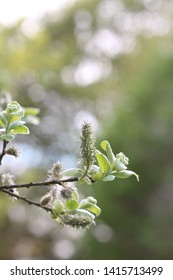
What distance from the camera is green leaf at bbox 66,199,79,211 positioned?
24.5 inches

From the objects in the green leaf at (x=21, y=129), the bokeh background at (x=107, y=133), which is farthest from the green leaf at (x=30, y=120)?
the bokeh background at (x=107, y=133)

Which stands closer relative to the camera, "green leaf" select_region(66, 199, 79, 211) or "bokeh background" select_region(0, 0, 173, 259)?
"green leaf" select_region(66, 199, 79, 211)

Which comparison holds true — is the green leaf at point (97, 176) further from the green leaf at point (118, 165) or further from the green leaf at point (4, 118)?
the green leaf at point (4, 118)

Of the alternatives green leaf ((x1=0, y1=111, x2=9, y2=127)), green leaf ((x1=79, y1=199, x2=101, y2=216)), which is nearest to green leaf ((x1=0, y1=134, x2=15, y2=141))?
green leaf ((x1=0, y1=111, x2=9, y2=127))

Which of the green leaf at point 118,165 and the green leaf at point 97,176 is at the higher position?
the green leaf at point 118,165

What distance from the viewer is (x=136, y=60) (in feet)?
22.8

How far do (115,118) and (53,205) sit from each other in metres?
4.17

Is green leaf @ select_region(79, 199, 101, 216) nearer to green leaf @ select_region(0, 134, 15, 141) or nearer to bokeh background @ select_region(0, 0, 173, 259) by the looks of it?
green leaf @ select_region(0, 134, 15, 141)

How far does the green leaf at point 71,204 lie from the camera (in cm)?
62

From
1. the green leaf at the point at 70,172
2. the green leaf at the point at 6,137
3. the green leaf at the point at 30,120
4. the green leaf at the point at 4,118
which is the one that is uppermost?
the green leaf at the point at 30,120

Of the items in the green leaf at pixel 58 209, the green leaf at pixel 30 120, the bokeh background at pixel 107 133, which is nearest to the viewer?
the green leaf at pixel 58 209

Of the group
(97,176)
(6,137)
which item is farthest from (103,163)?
(6,137)
